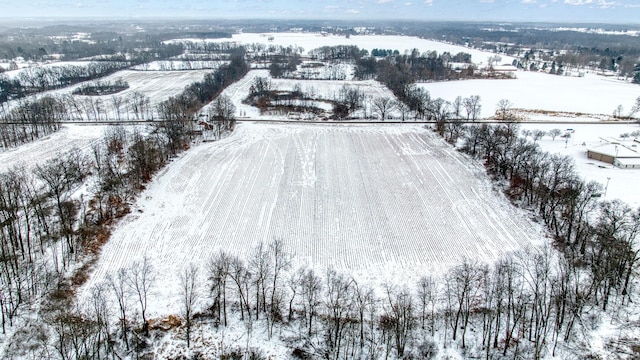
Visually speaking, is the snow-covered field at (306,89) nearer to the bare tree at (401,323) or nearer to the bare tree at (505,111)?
the bare tree at (505,111)

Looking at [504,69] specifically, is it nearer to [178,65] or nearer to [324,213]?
[178,65]

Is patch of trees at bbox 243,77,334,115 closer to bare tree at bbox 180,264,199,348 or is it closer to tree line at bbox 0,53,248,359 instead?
tree line at bbox 0,53,248,359

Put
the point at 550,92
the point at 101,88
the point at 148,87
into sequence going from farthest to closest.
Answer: the point at 148,87
the point at 550,92
the point at 101,88

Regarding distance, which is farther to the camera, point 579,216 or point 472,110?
point 472,110

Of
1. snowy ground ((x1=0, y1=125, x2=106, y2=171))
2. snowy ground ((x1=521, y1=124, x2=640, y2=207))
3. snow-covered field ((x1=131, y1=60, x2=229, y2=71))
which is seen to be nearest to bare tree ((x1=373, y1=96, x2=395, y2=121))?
snowy ground ((x1=521, y1=124, x2=640, y2=207))

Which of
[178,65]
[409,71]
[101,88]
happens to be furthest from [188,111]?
[178,65]
